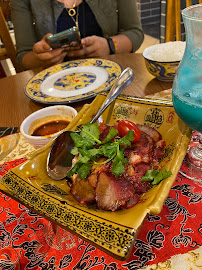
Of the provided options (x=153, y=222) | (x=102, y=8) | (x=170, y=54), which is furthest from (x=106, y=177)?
(x=102, y=8)

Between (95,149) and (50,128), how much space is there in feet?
1.40

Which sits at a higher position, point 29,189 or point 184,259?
point 29,189

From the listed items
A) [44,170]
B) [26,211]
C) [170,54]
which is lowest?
[26,211]

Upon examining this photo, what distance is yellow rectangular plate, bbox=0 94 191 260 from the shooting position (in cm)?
60

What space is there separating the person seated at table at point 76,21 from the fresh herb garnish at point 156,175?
63.9 inches

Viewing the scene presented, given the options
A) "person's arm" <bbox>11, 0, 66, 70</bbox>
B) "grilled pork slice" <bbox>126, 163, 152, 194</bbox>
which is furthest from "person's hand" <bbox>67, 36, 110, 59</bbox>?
"grilled pork slice" <bbox>126, 163, 152, 194</bbox>

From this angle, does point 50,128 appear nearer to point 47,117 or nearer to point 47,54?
point 47,117

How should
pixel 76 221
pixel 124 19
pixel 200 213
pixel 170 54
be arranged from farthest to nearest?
1. pixel 124 19
2. pixel 170 54
3. pixel 200 213
4. pixel 76 221

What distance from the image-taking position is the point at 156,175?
0.76 metres

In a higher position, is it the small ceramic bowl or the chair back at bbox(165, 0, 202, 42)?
the chair back at bbox(165, 0, 202, 42)

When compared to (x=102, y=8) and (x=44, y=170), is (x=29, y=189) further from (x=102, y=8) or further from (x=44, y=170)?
(x=102, y=8)

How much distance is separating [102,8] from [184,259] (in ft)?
7.78

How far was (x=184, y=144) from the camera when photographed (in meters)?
0.81

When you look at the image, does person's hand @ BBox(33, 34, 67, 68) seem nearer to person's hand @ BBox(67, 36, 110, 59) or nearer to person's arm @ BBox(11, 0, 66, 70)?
person's hand @ BBox(67, 36, 110, 59)
